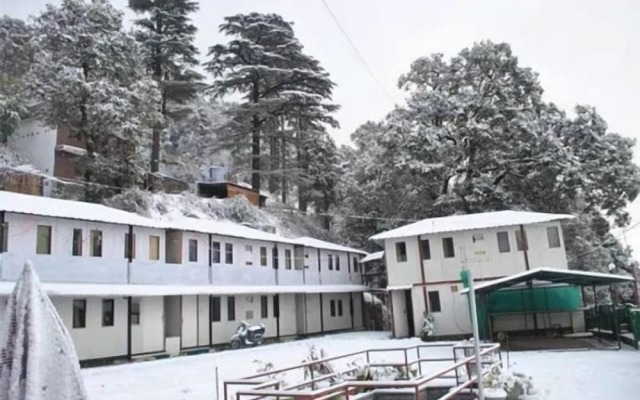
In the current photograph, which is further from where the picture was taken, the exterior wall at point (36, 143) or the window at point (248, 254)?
the exterior wall at point (36, 143)

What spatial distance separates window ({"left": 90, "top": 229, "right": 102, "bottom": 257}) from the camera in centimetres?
1786

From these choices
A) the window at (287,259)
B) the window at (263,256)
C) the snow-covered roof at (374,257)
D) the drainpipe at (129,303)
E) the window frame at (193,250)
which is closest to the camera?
the drainpipe at (129,303)

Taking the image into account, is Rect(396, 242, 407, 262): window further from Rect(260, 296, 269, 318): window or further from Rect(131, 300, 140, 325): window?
Rect(131, 300, 140, 325): window

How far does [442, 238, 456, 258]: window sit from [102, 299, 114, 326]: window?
44.7ft

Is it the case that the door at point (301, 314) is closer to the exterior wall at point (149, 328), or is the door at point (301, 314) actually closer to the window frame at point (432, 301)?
the window frame at point (432, 301)

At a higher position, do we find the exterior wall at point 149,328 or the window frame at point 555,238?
the window frame at point 555,238

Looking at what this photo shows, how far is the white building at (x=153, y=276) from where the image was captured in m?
16.3

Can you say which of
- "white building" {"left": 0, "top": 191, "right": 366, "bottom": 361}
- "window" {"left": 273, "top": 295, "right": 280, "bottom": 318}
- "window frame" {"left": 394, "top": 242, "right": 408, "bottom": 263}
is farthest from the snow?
"window" {"left": 273, "top": 295, "right": 280, "bottom": 318}

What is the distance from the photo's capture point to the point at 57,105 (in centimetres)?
2414

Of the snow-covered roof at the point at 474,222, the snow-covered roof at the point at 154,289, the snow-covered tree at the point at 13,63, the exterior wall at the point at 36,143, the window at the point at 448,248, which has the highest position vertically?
the snow-covered tree at the point at 13,63

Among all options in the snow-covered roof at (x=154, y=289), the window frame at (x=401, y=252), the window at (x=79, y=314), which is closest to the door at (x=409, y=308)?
the window frame at (x=401, y=252)

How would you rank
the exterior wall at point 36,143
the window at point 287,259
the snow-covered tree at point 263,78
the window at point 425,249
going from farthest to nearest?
the snow-covered tree at point 263,78, the exterior wall at point 36,143, the window at point 287,259, the window at point 425,249

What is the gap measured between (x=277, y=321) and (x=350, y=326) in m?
6.78

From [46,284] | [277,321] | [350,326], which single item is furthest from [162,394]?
[350,326]
